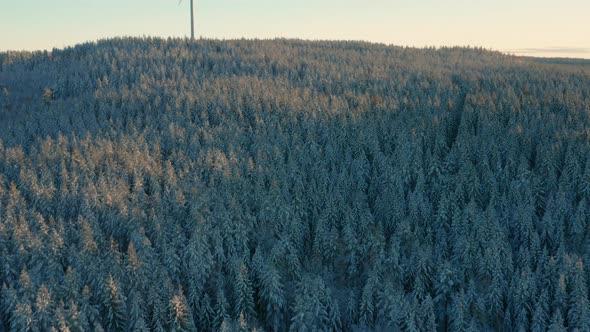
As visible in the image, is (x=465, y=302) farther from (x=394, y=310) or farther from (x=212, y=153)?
(x=212, y=153)

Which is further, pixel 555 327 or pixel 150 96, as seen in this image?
pixel 150 96

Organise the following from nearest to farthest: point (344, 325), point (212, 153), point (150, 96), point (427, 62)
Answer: point (344, 325) → point (212, 153) → point (150, 96) → point (427, 62)

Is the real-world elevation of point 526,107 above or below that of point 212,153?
above

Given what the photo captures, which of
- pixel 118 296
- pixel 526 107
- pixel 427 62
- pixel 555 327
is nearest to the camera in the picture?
pixel 555 327

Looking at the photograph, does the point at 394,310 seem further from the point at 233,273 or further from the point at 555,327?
the point at 233,273

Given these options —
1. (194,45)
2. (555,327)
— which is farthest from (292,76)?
(555,327)

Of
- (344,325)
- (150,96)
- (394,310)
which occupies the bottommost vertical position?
(344,325)

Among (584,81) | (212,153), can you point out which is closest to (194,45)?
(212,153)
